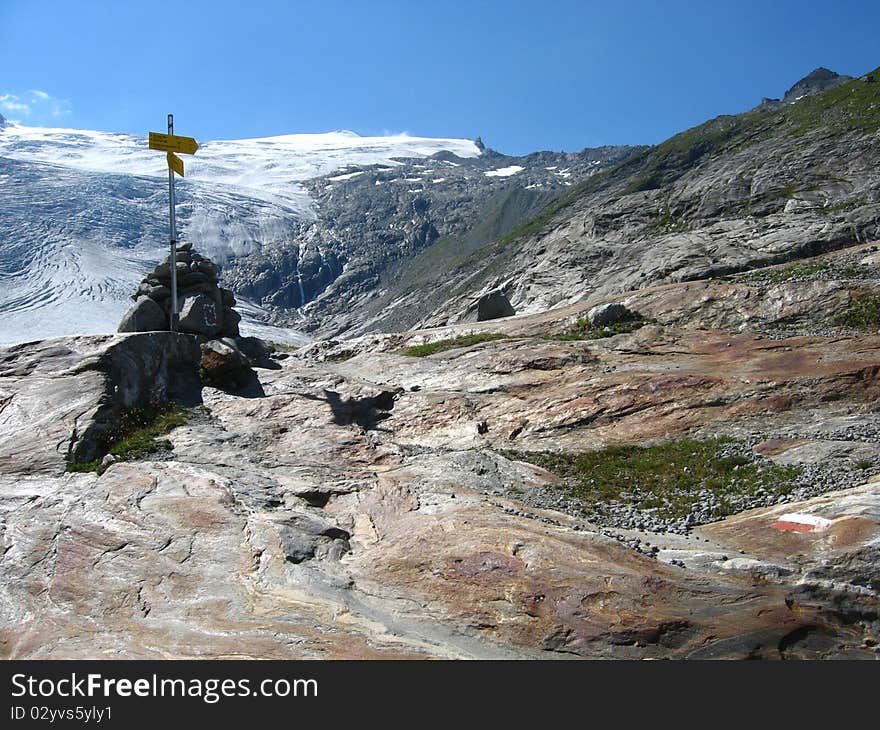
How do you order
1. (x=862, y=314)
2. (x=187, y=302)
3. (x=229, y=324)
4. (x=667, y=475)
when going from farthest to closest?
(x=229, y=324), (x=187, y=302), (x=862, y=314), (x=667, y=475)

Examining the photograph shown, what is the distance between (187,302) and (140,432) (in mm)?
12200

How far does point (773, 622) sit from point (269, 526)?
7.99 metres

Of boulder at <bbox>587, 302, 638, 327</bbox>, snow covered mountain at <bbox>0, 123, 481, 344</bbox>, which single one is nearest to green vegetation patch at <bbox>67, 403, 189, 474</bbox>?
boulder at <bbox>587, 302, 638, 327</bbox>

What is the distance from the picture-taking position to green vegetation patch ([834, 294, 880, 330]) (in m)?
22.2

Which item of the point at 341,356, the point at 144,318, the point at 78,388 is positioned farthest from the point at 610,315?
the point at 78,388

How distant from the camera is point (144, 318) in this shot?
27141 mm

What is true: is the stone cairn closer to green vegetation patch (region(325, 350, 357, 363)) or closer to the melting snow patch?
green vegetation patch (region(325, 350, 357, 363))

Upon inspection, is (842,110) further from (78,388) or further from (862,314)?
(78,388)

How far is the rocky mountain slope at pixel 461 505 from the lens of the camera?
29.2ft

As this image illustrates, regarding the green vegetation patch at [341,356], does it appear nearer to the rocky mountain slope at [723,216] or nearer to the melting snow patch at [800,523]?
the rocky mountain slope at [723,216]

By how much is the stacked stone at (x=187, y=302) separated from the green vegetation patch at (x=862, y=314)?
24300 millimetres

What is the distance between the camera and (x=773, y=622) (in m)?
8.67
